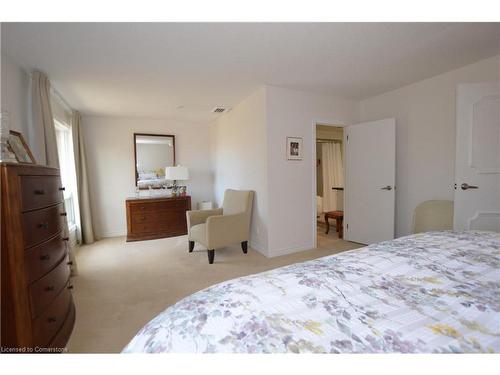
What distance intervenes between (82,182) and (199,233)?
228cm

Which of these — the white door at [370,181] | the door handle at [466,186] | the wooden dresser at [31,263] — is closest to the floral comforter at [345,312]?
the wooden dresser at [31,263]

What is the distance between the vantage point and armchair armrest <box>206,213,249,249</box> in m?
→ 2.87

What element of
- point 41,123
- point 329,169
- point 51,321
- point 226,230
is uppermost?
point 41,123

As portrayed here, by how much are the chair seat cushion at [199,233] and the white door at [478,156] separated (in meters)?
2.79

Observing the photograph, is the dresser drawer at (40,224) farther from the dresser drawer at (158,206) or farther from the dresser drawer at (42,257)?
the dresser drawer at (158,206)

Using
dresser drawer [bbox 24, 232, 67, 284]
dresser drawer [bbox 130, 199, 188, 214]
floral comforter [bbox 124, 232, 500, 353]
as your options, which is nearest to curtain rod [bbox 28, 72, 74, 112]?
dresser drawer [bbox 130, 199, 188, 214]

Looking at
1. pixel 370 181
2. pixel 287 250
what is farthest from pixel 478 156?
pixel 287 250

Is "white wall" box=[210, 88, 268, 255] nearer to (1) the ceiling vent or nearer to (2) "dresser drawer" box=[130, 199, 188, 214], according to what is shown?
(1) the ceiling vent

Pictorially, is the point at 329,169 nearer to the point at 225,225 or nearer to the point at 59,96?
the point at 225,225

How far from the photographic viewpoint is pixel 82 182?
3.74m

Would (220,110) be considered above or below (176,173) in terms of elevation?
above

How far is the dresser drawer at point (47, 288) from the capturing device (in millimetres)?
1240

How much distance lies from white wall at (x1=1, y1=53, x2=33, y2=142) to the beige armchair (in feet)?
6.74
